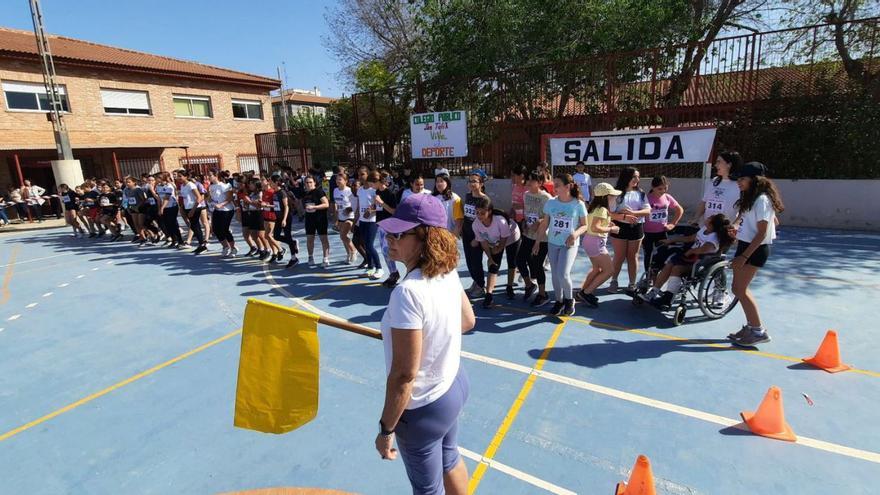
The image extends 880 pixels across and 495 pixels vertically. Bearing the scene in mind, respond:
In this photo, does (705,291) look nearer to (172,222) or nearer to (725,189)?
(725,189)

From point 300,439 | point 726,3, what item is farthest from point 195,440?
point 726,3

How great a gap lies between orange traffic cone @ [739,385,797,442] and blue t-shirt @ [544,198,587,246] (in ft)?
8.40

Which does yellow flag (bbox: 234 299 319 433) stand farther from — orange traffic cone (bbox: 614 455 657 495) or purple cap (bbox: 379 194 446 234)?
orange traffic cone (bbox: 614 455 657 495)

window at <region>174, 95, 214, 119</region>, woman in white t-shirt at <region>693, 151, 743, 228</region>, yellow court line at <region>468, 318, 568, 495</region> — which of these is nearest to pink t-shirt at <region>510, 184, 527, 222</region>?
yellow court line at <region>468, 318, 568, 495</region>

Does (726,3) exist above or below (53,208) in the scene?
above

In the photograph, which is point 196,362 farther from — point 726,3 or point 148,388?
point 726,3

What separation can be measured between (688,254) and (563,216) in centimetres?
159

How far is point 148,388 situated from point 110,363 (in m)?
1.04

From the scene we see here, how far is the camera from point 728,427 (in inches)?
137

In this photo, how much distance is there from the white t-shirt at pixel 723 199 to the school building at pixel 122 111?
22938mm

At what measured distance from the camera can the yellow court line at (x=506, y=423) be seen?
3088 mm

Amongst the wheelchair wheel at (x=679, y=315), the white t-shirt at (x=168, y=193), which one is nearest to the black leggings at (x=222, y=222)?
the white t-shirt at (x=168, y=193)

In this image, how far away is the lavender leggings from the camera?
6.64 ft

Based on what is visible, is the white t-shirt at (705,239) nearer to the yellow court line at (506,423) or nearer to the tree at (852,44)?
the yellow court line at (506,423)
